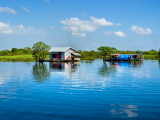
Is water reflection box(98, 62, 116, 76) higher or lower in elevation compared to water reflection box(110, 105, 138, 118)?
higher

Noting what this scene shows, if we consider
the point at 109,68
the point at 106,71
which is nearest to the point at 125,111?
the point at 106,71

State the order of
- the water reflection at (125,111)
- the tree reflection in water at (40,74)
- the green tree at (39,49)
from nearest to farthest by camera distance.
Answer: the water reflection at (125,111)
the tree reflection in water at (40,74)
the green tree at (39,49)

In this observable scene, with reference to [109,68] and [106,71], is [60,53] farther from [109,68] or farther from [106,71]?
[106,71]

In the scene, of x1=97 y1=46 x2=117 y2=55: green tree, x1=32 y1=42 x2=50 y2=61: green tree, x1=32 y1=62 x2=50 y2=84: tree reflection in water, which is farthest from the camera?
x1=97 y1=46 x2=117 y2=55: green tree

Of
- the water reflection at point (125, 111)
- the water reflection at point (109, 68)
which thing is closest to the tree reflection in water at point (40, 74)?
the water reflection at point (109, 68)

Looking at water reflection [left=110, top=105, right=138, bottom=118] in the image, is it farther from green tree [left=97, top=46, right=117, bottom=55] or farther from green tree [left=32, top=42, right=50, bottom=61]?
green tree [left=97, top=46, right=117, bottom=55]

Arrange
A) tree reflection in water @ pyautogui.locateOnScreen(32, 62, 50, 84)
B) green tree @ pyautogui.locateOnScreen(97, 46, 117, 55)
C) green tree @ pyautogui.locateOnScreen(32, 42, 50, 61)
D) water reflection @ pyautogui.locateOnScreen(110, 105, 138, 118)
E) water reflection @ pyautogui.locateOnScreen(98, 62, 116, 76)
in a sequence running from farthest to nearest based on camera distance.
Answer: green tree @ pyautogui.locateOnScreen(97, 46, 117, 55), green tree @ pyautogui.locateOnScreen(32, 42, 50, 61), water reflection @ pyautogui.locateOnScreen(98, 62, 116, 76), tree reflection in water @ pyautogui.locateOnScreen(32, 62, 50, 84), water reflection @ pyautogui.locateOnScreen(110, 105, 138, 118)

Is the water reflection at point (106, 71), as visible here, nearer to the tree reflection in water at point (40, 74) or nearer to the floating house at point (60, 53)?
the tree reflection in water at point (40, 74)

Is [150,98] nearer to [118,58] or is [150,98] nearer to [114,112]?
[114,112]

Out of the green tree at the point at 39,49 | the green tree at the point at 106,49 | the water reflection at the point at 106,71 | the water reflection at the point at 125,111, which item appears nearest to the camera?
the water reflection at the point at 125,111

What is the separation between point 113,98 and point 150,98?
7.01 feet

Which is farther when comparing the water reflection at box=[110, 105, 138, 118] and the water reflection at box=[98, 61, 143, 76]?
the water reflection at box=[98, 61, 143, 76]

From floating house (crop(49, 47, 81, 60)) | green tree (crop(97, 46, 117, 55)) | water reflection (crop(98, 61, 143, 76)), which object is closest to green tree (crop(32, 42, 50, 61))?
floating house (crop(49, 47, 81, 60))

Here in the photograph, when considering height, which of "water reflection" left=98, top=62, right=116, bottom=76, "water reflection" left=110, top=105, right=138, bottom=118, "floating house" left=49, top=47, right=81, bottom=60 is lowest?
"water reflection" left=110, top=105, right=138, bottom=118
